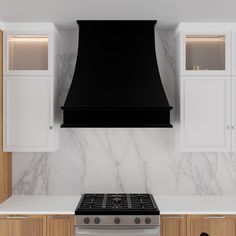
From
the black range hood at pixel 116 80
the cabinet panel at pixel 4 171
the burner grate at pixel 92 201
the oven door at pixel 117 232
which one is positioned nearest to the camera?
the oven door at pixel 117 232

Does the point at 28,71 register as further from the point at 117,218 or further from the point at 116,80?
the point at 117,218

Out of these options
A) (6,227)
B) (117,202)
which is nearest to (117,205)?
(117,202)

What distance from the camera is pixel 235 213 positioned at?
10.6 ft

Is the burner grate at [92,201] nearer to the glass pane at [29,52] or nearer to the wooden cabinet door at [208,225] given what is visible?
the wooden cabinet door at [208,225]

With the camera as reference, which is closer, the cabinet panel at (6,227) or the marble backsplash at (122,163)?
the cabinet panel at (6,227)

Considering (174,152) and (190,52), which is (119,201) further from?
(190,52)

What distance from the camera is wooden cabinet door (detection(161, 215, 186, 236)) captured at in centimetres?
325

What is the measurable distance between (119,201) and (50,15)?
1.74 meters

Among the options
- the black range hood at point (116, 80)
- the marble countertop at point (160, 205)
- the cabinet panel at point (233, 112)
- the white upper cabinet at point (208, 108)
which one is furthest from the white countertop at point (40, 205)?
the cabinet panel at point (233, 112)

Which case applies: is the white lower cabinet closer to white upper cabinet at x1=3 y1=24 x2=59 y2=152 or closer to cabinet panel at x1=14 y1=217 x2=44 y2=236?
white upper cabinet at x1=3 y1=24 x2=59 y2=152

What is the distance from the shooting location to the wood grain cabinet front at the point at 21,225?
325cm

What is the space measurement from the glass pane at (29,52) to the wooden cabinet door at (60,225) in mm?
1379

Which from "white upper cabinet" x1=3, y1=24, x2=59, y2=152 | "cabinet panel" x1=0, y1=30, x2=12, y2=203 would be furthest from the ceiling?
"cabinet panel" x1=0, y1=30, x2=12, y2=203

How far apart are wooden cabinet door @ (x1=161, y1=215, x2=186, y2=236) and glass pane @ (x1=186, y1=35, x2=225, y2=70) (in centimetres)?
138
